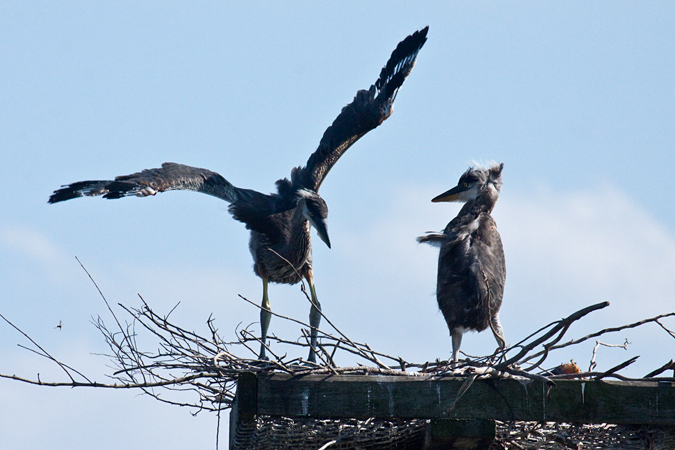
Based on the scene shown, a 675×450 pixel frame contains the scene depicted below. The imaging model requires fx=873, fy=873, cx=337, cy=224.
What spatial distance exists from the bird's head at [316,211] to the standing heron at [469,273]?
1.33 meters

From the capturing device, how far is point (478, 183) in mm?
6801

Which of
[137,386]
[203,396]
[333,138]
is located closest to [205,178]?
[333,138]

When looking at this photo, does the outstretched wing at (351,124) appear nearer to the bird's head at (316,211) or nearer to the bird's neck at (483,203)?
the bird's head at (316,211)

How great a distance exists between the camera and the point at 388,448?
4082 mm

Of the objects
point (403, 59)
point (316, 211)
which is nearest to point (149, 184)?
point (316, 211)

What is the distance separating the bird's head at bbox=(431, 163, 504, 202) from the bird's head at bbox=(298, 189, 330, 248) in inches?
45.3

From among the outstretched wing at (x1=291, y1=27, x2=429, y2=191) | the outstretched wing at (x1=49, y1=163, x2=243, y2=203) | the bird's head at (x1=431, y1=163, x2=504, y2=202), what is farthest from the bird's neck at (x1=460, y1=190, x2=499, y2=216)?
the outstretched wing at (x1=49, y1=163, x2=243, y2=203)

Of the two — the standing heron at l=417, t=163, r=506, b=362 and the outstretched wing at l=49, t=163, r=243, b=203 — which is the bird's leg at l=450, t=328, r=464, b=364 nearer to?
the standing heron at l=417, t=163, r=506, b=362

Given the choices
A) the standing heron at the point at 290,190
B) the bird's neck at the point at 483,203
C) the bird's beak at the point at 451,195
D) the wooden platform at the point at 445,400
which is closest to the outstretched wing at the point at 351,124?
the standing heron at the point at 290,190

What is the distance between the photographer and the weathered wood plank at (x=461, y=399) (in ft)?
12.7

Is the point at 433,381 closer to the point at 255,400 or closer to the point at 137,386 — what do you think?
the point at 255,400

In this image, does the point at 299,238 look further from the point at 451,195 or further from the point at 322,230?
the point at 451,195

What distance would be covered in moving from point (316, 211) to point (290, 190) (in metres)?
0.69

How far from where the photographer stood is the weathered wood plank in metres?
3.87
